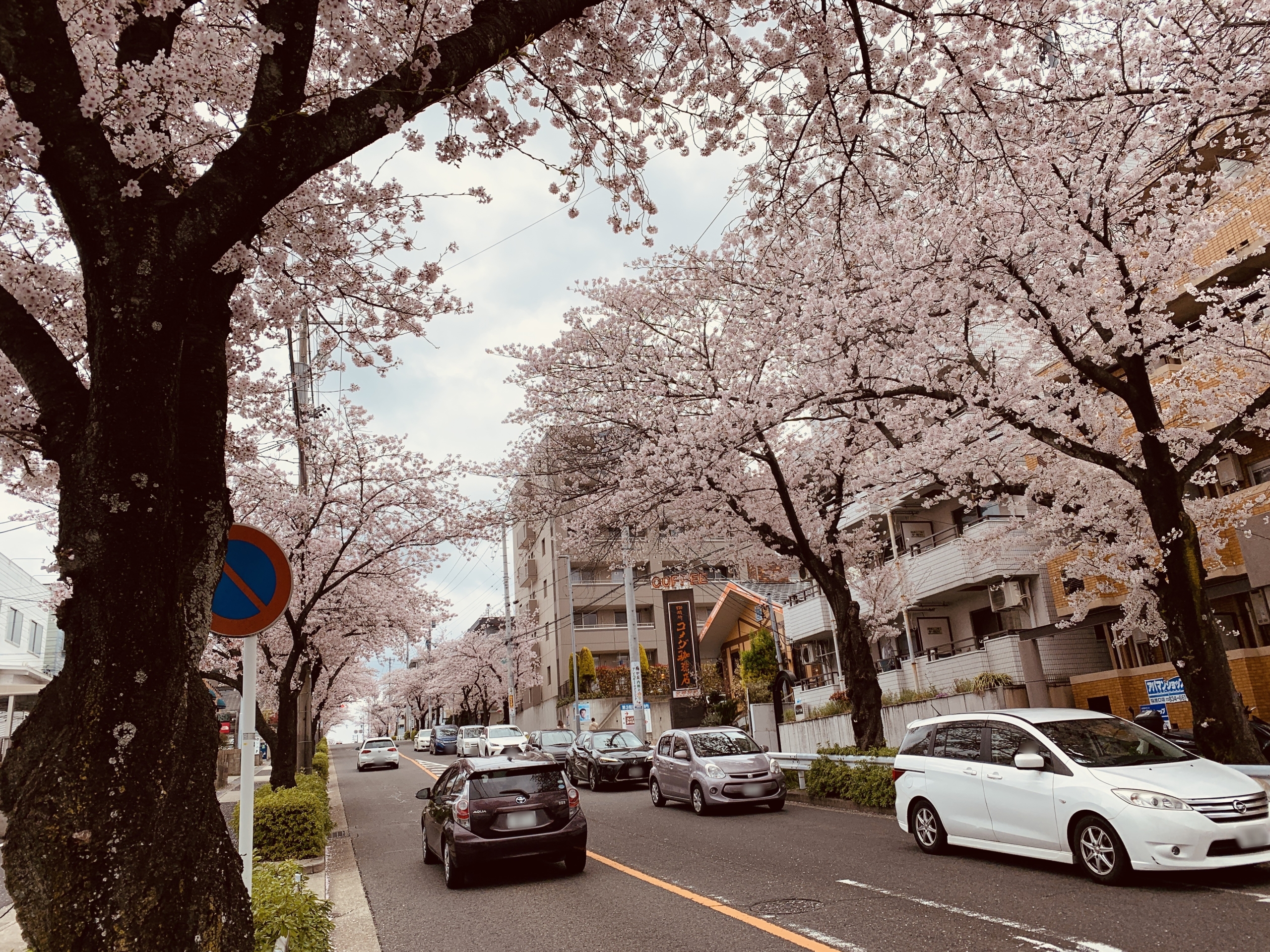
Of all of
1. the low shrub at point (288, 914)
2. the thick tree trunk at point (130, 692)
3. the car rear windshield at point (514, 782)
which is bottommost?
the low shrub at point (288, 914)

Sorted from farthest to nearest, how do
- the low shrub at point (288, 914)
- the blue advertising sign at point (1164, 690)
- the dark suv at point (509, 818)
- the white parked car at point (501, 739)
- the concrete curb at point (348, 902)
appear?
the white parked car at point (501, 739)
the blue advertising sign at point (1164, 690)
the dark suv at point (509, 818)
the concrete curb at point (348, 902)
the low shrub at point (288, 914)

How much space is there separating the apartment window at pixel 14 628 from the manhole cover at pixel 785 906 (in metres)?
41.6

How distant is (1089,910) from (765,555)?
15.6 meters

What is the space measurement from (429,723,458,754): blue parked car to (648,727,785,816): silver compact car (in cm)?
3702

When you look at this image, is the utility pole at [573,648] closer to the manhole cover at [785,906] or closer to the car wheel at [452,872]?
the car wheel at [452,872]

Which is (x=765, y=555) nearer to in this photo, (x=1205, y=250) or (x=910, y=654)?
(x=910, y=654)

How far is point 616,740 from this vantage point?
23.7 m

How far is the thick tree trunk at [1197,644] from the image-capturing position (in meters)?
10.0

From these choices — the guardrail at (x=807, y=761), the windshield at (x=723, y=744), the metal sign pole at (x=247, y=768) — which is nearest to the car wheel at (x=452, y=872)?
the metal sign pole at (x=247, y=768)

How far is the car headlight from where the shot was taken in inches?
280

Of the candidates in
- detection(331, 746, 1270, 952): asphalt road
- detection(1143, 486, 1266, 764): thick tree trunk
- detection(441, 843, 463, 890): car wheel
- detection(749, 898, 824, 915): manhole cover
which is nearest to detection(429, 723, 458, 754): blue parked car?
detection(331, 746, 1270, 952): asphalt road

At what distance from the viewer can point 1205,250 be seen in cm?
1795

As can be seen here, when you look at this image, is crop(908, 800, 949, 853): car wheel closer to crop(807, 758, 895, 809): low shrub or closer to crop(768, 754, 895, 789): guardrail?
crop(807, 758, 895, 809): low shrub

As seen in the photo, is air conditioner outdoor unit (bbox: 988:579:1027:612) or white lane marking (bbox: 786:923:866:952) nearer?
white lane marking (bbox: 786:923:866:952)
